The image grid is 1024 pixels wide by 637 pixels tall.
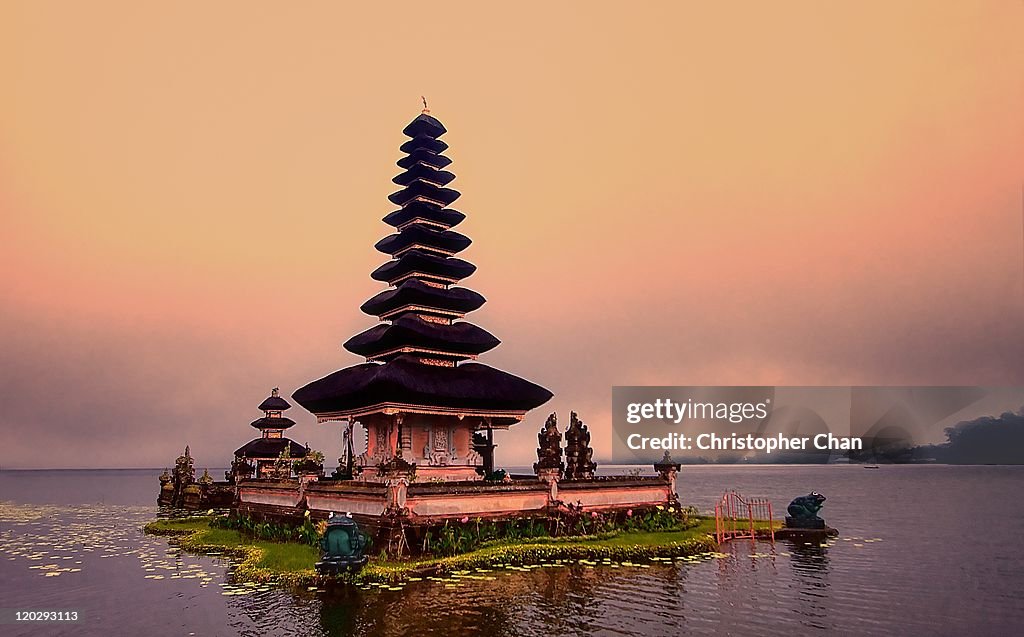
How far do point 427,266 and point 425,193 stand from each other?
4.89 meters

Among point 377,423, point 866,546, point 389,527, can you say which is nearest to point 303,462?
point 377,423

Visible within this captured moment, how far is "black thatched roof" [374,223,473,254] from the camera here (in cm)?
3994

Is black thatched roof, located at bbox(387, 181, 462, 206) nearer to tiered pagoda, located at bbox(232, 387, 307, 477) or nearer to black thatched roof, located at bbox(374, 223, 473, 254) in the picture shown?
black thatched roof, located at bbox(374, 223, 473, 254)

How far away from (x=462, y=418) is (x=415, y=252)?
405 inches

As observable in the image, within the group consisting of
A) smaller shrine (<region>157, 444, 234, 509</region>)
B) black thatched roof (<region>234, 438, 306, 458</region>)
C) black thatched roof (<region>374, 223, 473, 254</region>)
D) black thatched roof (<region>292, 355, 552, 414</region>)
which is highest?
black thatched roof (<region>374, 223, 473, 254</region>)

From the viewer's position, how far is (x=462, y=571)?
24.2 metres

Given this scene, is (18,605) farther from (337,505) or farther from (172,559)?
(337,505)

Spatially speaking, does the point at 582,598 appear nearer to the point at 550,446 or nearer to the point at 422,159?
the point at 550,446

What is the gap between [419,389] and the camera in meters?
32.4

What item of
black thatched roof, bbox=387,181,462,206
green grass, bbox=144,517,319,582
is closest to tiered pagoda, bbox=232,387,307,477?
green grass, bbox=144,517,319,582

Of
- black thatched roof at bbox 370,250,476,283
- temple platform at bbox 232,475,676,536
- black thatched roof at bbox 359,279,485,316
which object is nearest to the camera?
temple platform at bbox 232,475,676,536

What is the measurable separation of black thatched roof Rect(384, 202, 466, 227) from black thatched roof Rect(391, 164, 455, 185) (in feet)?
6.00

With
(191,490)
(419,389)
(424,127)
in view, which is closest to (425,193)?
(424,127)

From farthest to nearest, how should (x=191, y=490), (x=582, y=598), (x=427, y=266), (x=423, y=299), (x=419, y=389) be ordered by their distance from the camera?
(x=191, y=490)
(x=427, y=266)
(x=423, y=299)
(x=419, y=389)
(x=582, y=598)
